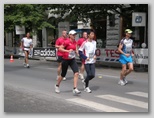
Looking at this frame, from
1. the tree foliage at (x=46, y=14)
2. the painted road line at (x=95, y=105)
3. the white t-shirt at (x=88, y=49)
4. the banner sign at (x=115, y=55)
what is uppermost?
the tree foliage at (x=46, y=14)

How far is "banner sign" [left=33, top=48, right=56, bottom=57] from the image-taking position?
928 inches

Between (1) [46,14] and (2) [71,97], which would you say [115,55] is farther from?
(2) [71,97]

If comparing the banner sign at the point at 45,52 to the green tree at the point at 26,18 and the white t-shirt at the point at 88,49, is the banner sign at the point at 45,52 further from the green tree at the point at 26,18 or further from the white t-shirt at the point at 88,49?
the white t-shirt at the point at 88,49

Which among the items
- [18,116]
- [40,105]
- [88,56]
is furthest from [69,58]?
[18,116]

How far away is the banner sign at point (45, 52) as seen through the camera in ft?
77.3

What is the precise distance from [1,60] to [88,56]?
8.82ft

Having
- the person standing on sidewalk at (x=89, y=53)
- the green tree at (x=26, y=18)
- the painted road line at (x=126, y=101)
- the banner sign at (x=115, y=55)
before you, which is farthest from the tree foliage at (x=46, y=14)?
the painted road line at (x=126, y=101)

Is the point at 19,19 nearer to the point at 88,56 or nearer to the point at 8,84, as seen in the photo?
the point at 8,84

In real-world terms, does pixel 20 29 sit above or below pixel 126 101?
above

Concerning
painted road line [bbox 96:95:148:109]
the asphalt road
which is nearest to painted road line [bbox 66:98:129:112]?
the asphalt road

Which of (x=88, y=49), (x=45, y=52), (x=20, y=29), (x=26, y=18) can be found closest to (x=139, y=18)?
(x=88, y=49)

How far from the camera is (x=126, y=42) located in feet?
36.9

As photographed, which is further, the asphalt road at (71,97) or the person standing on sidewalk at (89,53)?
the person standing on sidewalk at (89,53)

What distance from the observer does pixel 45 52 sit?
24047mm
